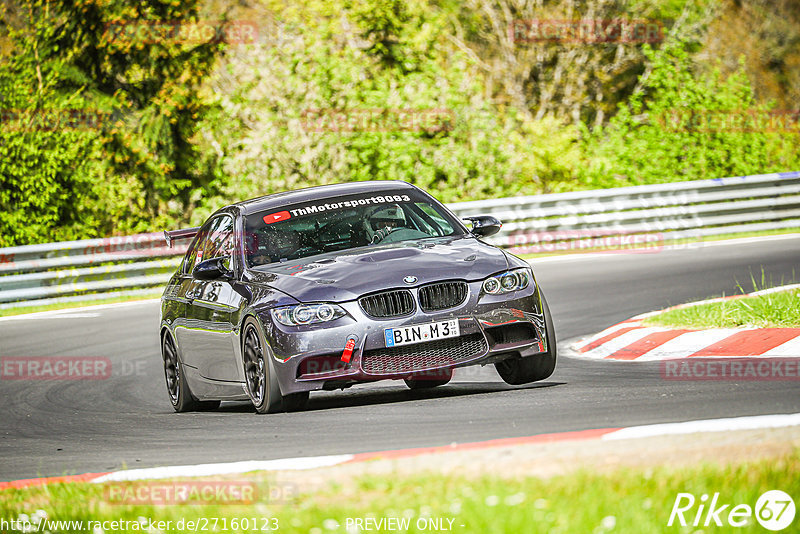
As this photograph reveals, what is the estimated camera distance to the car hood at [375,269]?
777cm

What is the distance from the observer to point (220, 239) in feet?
31.4

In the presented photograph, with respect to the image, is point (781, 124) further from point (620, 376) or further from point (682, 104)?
point (620, 376)

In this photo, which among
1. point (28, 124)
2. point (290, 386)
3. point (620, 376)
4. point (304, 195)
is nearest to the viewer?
point (290, 386)

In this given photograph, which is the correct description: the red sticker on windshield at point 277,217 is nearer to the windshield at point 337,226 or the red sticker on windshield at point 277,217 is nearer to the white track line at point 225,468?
the windshield at point 337,226

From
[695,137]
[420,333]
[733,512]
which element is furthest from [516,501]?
[695,137]

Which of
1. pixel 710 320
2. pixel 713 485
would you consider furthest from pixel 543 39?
pixel 713 485

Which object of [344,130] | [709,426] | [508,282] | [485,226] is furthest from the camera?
[344,130]

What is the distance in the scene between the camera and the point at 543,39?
40.1 m

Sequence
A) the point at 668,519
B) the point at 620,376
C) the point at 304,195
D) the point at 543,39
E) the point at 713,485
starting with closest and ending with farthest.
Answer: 1. the point at 668,519
2. the point at 713,485
3. the point at 620,376
4. the point at 304,195
5. the point at 543,39

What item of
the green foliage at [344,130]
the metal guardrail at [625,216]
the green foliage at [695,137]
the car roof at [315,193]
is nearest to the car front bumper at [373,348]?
the car roof at [315,193]

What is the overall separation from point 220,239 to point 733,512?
6.03 m

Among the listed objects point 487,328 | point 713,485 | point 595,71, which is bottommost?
point 595,71

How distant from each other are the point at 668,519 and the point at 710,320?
6.15 m

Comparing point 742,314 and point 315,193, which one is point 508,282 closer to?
point 315,193
